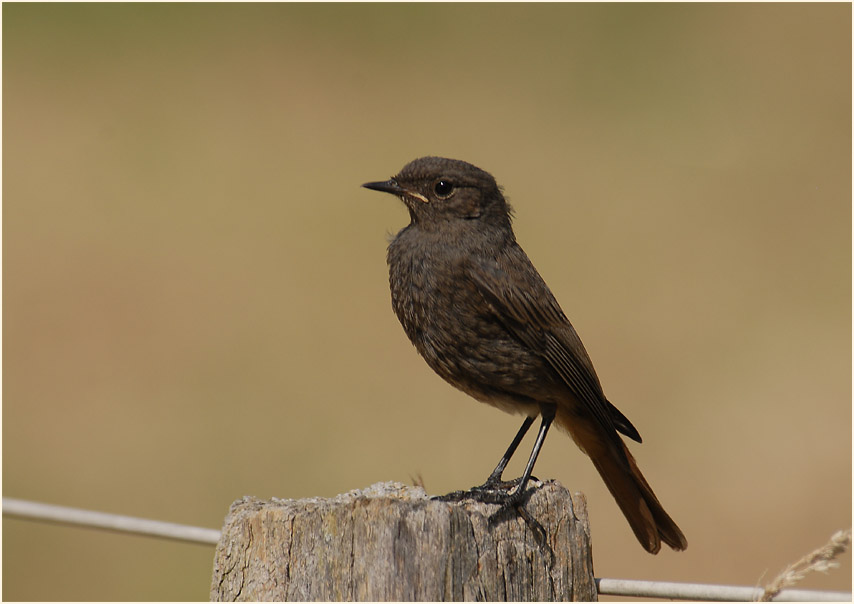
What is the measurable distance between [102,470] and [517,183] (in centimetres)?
521

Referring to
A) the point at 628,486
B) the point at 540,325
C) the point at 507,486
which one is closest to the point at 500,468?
the point at 507,486

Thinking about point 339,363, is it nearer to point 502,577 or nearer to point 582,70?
point 582,70

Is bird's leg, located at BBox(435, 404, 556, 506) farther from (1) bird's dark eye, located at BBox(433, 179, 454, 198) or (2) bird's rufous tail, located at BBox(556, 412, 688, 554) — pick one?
(1) bird's dark eye, located at BBox(433, 179, 454, 198)

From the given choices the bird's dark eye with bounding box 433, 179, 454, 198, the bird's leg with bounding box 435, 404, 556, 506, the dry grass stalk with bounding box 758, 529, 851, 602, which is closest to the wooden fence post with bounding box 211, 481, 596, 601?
the bird's leg with bounding box 435, 404, 556, 506

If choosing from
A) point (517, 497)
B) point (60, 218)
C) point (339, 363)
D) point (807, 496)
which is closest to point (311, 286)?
point (339, 363)

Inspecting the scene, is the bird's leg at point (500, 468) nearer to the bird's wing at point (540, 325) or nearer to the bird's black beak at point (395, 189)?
the bird's wing at point (540, 325)

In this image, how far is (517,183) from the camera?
1194cm

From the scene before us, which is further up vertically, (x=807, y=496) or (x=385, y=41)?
(x=385, y=41)

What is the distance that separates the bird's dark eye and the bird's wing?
1.48ft

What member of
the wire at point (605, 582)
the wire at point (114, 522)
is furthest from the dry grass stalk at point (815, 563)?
the wire at point (114, 522)

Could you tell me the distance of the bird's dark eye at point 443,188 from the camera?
16.8 feet

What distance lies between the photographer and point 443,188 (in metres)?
5.13

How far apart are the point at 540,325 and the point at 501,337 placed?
18 cm

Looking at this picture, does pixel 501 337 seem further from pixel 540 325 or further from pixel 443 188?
pixel 443 188
